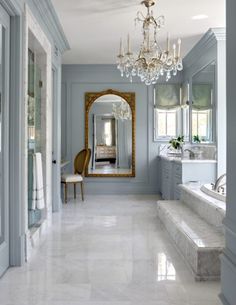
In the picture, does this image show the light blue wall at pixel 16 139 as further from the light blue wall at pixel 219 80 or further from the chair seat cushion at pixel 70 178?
the chair seat cushion at pixel 70 178

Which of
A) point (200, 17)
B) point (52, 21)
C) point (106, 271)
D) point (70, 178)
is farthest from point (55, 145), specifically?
point (106, 271)

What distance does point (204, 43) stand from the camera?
5812mm

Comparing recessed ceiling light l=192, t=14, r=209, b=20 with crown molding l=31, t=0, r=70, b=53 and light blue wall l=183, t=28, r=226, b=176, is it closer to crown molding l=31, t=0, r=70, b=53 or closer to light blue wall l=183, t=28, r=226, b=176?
light blue wall l=183, t=28, r=226, b=176

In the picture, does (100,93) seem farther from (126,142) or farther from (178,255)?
(178,255)

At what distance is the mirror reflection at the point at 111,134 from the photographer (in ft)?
25.2

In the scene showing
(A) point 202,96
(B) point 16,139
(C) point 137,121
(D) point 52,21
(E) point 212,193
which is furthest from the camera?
(C) point 137,121

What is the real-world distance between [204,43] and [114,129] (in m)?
2.74

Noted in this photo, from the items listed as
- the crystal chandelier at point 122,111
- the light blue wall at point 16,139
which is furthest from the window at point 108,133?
the light blue wall at point 16,139

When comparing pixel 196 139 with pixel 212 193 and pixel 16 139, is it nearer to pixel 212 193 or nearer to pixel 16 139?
pixel 212 193

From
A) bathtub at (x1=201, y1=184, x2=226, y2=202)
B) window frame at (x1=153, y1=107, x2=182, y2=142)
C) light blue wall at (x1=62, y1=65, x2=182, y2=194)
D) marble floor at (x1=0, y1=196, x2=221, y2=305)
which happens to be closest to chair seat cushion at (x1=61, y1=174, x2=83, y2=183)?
light blue wall at (x1=62, y1=65, x2=182, y2=194)

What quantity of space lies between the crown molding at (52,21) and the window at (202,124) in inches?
103

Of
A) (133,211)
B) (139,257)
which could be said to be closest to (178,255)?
(139,257)

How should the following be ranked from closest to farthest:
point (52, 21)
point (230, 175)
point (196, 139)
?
point (230, 175), point (52, 21), point (196, 139)

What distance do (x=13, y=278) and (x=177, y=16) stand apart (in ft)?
12.5
